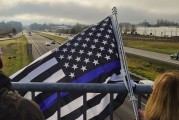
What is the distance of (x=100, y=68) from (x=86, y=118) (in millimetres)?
557

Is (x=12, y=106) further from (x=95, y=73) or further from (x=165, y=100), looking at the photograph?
(x=95, y=73)

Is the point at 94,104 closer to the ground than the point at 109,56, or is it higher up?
closer to the ground

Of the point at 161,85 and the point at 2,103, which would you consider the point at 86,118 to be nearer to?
the point at 161,85

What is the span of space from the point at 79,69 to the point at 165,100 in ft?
4.38

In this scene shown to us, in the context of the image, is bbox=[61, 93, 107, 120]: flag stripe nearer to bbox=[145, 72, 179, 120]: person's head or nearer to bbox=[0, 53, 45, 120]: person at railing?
bbox=[145, 72, 179, 120]: person's head

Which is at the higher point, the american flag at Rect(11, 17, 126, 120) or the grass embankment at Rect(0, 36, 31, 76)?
the american flag at Rect(11, 17, 126, 120)

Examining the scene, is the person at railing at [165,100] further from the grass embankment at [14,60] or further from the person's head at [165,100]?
the grass embankment at [14,60]

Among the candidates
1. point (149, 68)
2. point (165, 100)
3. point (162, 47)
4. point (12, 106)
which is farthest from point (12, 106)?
point (162, 47)

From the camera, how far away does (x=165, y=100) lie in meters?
3.21

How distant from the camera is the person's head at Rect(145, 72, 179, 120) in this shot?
3.18 meters

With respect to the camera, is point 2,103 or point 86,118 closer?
point 2,103

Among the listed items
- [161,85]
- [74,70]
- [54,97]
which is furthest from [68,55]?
[161,85]

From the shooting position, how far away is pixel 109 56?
4328 millimetres

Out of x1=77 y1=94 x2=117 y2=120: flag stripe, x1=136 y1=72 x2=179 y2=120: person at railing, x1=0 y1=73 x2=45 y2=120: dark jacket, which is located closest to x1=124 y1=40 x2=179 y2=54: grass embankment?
x1=77 y1=94 x2=117 y2=120: flag stripe
